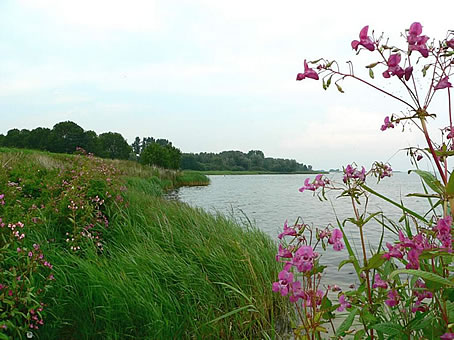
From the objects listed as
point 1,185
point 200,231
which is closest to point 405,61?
point 200,231

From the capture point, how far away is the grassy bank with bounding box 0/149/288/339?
2.68m

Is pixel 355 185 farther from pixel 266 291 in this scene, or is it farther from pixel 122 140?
pixel 122 140

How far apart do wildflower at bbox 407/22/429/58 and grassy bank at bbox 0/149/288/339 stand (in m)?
1.50

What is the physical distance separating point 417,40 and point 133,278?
2.82 metres

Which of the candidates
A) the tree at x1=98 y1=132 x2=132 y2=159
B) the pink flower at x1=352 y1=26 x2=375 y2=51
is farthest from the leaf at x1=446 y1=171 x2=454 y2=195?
the tree at x1=98 y1=132 x2=132 y2=159

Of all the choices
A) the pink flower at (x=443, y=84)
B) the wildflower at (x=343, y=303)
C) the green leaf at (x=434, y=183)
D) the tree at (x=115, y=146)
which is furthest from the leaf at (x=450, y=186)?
the tree at (x=115, y=146)

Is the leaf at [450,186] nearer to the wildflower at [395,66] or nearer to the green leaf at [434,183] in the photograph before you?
the green leaf at [434,183]

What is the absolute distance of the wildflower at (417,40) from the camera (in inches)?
38.6

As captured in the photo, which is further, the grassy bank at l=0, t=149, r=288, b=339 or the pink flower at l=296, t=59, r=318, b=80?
the grassy bank at l=0, t=149, r=288, b=339

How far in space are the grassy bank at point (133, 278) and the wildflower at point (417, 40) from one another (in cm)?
150

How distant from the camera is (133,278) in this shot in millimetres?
3146

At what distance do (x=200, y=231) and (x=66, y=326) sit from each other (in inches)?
78.9

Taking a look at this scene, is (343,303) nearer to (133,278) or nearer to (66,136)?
(133,278)

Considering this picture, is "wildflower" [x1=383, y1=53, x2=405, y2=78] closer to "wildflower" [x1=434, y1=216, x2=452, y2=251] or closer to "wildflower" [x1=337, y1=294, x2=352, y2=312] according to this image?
"wildflower" [x1=434, y1=216, x2=452, y2=251]
